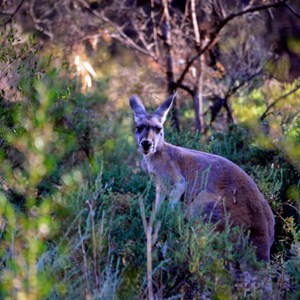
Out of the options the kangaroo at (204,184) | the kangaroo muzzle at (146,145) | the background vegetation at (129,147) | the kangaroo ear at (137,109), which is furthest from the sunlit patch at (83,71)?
the kangaroo muzzle at (146,145)

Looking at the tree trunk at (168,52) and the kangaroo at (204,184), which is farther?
the tree trunk at (168,52)

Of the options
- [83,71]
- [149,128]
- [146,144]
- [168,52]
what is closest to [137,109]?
[149,128]

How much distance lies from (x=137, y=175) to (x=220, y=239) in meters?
3.10

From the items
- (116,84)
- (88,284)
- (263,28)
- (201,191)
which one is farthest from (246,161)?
(263,28)

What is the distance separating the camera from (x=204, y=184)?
21.4 feet

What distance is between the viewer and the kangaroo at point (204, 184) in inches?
230

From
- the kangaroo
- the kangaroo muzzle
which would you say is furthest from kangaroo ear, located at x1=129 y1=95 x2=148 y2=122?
the kangaroo muzzle

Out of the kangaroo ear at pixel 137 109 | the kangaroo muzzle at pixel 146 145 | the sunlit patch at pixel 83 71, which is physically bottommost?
the sunlit patch at pixel 83 71

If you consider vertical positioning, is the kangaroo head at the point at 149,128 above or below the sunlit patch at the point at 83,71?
above

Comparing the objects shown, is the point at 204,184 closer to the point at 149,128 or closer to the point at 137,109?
the point at 149,128

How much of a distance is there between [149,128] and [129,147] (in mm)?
2537

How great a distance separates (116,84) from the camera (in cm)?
1322

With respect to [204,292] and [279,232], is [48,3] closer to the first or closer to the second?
[279,232]

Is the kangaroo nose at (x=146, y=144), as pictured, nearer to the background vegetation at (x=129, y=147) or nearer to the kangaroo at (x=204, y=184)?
the kangaroo at (x=204, y=184)
